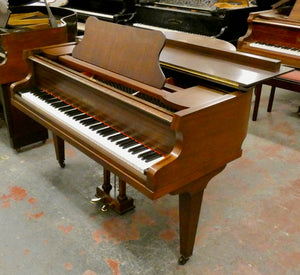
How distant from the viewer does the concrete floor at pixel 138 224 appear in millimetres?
2252

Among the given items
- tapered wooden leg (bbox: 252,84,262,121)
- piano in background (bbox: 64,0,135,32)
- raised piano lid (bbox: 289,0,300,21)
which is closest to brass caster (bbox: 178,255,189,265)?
tapered wooden leg (bbox: 252,84,262,121)

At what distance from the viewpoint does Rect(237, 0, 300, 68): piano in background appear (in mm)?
3852

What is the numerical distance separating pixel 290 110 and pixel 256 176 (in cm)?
171

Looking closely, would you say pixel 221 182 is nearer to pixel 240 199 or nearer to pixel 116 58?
pixel 240 199

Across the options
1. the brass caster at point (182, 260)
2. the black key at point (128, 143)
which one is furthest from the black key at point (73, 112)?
the brass caster at point (182, 260)

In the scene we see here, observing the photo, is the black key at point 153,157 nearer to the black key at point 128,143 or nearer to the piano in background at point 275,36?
the black key at point 128,143

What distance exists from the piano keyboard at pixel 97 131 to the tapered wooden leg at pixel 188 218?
334 millimetres

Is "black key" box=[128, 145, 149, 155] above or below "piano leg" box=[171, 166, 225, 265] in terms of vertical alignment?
above

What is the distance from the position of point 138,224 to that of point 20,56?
1810 millimetres

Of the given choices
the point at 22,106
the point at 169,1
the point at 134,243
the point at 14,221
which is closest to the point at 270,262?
the point at 134,243

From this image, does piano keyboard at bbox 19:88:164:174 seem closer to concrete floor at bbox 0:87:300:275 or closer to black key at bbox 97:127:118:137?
black key at bbox 97:127:118:137

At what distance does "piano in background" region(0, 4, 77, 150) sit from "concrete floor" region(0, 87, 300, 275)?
167 mm

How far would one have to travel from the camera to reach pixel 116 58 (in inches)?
87.9

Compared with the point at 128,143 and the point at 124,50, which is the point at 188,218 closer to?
the point at 128,143
